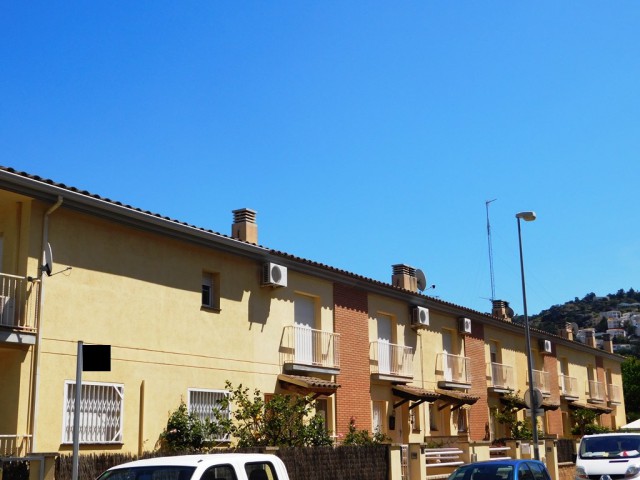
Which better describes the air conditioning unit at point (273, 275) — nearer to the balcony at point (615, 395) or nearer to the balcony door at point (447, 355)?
the balcony door at point (447, 355)

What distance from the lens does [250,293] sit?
23.0 meters

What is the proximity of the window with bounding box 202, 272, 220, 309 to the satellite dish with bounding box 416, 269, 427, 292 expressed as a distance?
1295 centimetres

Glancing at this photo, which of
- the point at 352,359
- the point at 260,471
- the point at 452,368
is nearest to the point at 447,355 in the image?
the point at 452,368

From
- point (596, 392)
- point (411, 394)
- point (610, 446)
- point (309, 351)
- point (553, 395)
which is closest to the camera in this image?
point (610, 446)

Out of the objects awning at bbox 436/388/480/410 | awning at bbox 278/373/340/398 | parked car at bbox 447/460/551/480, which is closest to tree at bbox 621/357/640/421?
awning at bbox 436/388/480/410

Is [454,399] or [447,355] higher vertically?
[447,355]

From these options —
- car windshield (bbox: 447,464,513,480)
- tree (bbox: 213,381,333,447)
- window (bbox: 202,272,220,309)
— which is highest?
window (bbox: 202,272,220,309)

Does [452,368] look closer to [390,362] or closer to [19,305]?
[390,362]

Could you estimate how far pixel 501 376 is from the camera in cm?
3650

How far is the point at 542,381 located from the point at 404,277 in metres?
12.0

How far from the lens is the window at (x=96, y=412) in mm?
17344

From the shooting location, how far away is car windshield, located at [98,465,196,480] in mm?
9422

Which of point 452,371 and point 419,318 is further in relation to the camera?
point 452,371

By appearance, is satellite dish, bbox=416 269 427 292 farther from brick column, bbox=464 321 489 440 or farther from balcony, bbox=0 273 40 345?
balcony, bbox=0 273 40 345
